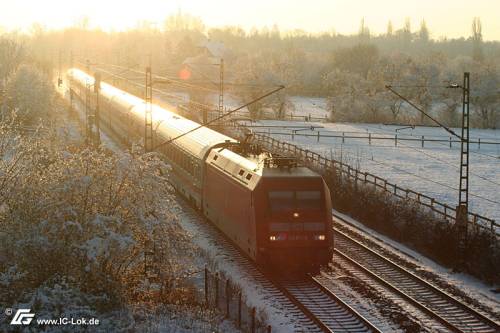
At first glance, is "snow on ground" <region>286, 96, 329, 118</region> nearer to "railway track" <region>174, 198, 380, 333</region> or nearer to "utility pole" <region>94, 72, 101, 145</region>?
"utility pole" <region>94, 72, 101, 145</region>

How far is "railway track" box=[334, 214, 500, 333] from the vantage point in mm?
16797

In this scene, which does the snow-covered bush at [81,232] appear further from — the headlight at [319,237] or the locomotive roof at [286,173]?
the headlight at [319,237]

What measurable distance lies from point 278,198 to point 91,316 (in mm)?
6374

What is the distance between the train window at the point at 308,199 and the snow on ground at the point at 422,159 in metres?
16.1

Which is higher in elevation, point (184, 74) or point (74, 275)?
point (184, 74)

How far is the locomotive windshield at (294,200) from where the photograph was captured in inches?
744

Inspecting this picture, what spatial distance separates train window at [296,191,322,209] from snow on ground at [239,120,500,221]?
1613 cm

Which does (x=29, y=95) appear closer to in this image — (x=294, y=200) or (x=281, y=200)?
(x=281, y=200)

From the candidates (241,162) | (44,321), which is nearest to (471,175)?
(241,162)

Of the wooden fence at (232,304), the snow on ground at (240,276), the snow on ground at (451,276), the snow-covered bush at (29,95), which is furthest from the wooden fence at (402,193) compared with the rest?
the snow-covered bush at (29,95)

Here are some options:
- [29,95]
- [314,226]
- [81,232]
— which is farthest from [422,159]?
[81,232]

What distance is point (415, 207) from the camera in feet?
92.3

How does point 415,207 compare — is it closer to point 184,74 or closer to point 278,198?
point 278,198

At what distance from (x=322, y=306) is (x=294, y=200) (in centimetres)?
316
